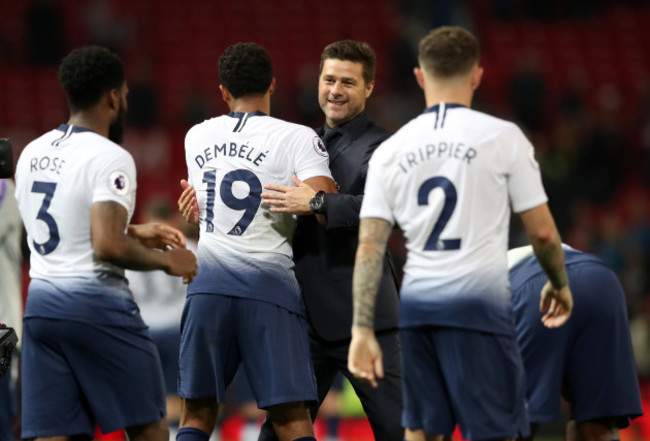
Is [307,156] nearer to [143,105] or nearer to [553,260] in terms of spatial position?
[553,260]

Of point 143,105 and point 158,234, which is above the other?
point 143,105

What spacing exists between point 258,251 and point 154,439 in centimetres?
102

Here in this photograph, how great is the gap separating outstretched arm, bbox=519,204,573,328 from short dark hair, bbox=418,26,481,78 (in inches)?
25.8

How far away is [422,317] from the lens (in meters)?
4.10

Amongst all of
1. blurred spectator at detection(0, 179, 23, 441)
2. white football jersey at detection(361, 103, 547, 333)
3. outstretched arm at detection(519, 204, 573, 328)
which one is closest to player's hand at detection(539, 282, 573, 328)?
outstretched arm at detection(519, 204, 573, 328)

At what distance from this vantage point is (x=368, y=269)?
13.4 ft

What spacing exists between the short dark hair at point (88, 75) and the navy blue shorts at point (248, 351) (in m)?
1.09

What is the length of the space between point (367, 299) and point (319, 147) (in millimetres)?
1202

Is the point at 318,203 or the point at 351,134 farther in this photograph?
the point at 351,134

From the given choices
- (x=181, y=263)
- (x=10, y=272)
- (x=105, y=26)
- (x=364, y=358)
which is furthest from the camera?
(x=105, y=26)

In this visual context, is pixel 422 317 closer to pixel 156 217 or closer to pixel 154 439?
pixel 154 439

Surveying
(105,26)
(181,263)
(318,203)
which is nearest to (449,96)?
(318,203)

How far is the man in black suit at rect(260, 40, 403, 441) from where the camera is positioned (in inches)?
197

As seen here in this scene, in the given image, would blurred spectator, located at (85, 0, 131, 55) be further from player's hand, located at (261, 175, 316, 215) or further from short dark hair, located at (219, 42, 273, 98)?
player's hand, located at (261, 175, 316, 215)
